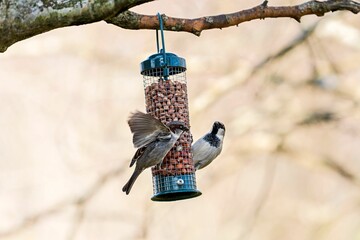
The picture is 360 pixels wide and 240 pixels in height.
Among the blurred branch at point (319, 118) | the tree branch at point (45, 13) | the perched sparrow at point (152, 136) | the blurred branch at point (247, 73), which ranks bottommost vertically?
the tree branch at point (45, 13)

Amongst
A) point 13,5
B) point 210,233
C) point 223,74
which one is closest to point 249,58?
point 223,74

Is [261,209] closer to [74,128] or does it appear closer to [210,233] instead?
[210,233]

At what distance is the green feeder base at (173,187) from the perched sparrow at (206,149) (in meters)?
0.27

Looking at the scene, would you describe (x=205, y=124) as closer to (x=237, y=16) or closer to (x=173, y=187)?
(x=173, y=187)

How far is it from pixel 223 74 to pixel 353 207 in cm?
178

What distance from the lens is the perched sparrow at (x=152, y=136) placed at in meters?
4.20

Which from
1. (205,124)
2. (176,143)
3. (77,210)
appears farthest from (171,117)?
(77,210)

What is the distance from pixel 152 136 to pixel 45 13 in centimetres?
145

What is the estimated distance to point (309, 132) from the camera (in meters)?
9.62

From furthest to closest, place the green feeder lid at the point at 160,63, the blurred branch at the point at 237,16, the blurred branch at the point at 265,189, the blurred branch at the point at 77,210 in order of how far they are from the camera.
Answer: the blurred branch at the point at 265,189 → the blurred branch at the point at 77,210 → the green feeder lid at the point at 160,63 → the blurred branch at the point at 237,16

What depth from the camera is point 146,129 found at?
424 cm

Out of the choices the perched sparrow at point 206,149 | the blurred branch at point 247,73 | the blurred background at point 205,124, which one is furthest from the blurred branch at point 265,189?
the perched sparrow at point 206,149

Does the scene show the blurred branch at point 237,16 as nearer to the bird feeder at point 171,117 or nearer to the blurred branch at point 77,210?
the bird feeder at point 171,117

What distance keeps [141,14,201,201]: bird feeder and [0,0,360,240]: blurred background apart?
461 centimetres
